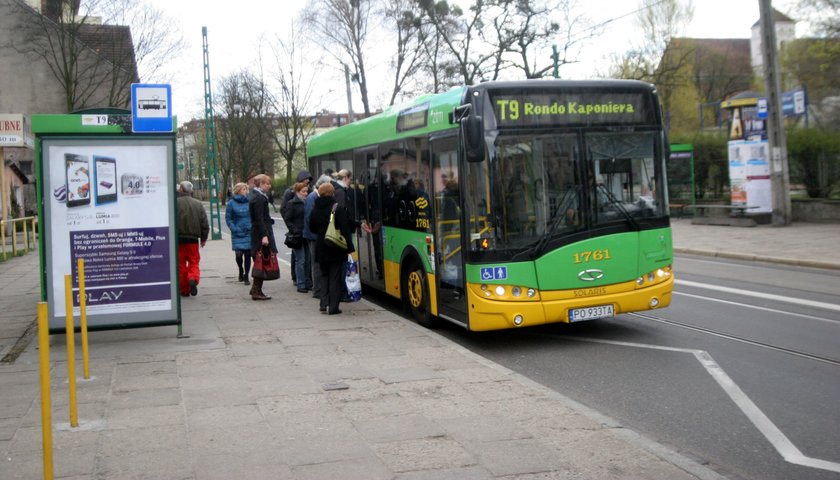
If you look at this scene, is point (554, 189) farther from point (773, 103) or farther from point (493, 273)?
point (773, 103)

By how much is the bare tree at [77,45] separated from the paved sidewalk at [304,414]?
1024 inches

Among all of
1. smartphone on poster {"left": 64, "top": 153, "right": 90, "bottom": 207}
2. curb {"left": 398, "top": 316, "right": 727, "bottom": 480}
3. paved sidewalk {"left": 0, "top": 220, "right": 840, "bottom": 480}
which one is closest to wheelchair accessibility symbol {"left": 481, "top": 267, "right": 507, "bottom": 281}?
paved sidewalk {"left": 0, "top": 220, "right": 840, "bottom": 480}

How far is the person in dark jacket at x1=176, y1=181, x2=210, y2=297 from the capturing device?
40.9ft

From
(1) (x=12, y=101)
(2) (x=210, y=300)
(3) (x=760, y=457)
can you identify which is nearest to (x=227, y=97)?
(1) (x=12, y=101)

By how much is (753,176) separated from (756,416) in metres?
20.5

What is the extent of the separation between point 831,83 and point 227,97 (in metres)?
41.4

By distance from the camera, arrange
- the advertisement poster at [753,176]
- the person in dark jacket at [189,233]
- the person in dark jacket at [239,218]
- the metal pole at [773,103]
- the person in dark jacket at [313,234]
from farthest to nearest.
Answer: the advertisement poster at [753,176], the metal pole at [773,103], the person in dark jacket at [239,218], the person in dark jacket at [189,233], the person in dark jacket at [313,234]

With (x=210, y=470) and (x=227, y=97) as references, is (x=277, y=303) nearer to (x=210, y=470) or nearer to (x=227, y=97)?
(x=210, y=470)

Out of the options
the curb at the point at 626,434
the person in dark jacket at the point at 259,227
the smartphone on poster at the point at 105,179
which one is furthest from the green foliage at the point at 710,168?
the smartphone on poster at the point at 105,179

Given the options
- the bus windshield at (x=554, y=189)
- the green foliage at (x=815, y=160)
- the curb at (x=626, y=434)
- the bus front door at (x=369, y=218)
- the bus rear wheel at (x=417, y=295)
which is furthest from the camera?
the green foliage at (x=815, y=160)

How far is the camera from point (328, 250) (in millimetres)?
10664

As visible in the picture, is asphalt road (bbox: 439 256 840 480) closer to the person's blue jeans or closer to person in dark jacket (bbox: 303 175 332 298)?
person in dark jacket (bbox: 303 175 332 298)

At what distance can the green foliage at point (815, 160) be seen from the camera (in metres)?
25.2

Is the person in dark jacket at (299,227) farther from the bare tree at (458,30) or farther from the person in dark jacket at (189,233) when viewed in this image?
the bare tree at (458,30)
